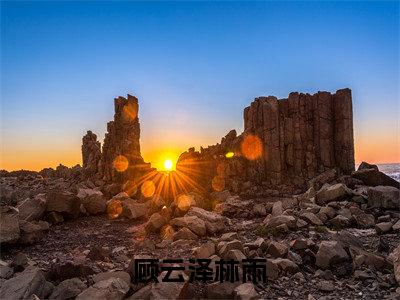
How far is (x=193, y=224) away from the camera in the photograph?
14.7m

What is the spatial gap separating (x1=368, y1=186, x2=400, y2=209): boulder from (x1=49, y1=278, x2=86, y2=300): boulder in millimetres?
15806

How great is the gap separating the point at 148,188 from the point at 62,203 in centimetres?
1221

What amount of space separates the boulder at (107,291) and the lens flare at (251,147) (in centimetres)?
2326

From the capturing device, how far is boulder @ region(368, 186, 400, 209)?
56.7 feet

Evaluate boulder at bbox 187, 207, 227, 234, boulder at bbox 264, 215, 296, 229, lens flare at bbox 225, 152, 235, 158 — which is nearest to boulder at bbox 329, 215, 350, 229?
boulder at bbox 264, 215, 296, 229

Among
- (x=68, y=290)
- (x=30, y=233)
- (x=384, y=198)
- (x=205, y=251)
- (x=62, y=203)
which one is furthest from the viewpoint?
(x=62, y=203)

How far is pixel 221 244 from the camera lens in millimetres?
11047

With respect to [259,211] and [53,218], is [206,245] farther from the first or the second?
[53,218]

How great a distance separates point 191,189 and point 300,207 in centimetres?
1530

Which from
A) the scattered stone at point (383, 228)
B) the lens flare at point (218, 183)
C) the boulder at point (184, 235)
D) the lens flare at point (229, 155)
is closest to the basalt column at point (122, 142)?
the lens flare at point (218, 183)

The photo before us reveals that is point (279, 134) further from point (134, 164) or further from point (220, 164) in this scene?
point (134, 164)

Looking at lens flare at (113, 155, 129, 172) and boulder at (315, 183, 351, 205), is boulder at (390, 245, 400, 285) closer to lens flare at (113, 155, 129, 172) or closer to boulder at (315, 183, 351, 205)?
boulder at (315, 183, 351, 205)

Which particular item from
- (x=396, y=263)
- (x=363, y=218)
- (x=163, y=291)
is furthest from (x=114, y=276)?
(x=363, y=218)

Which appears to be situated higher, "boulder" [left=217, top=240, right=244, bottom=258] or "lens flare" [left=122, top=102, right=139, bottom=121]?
"lens flare" [left=122, top=102, right=139, bottom=121]
